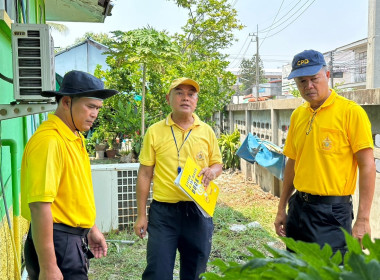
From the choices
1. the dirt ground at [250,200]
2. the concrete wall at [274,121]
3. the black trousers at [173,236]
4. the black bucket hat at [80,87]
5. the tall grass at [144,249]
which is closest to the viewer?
the black bucket hat at [80,87]

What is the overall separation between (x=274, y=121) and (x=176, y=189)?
5.50 m

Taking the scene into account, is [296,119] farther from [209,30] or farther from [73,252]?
[209,30]

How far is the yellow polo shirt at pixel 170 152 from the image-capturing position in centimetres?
278

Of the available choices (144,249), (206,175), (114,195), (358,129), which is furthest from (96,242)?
(114,195)

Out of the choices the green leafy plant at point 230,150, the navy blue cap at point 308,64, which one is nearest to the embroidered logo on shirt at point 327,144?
the navy blue cap at point 308,64

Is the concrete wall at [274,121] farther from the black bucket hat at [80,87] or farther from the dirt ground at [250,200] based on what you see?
the black bucket hat at [80,87]

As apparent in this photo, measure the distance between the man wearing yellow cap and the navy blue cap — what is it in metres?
0.75

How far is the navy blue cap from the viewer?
2449 millimetres

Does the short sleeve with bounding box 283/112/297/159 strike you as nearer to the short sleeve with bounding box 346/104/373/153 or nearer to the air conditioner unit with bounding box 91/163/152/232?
the short sleeve with bounding box 346/104/373/153

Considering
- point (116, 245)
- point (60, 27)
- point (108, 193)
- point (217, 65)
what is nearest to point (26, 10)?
point (108, 193)

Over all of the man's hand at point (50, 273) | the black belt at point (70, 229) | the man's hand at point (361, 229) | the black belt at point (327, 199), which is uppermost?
the black belt at point (327, 199)

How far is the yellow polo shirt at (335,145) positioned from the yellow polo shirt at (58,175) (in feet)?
4.42

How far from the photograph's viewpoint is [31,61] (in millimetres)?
2439

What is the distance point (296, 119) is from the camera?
8.91 ft
